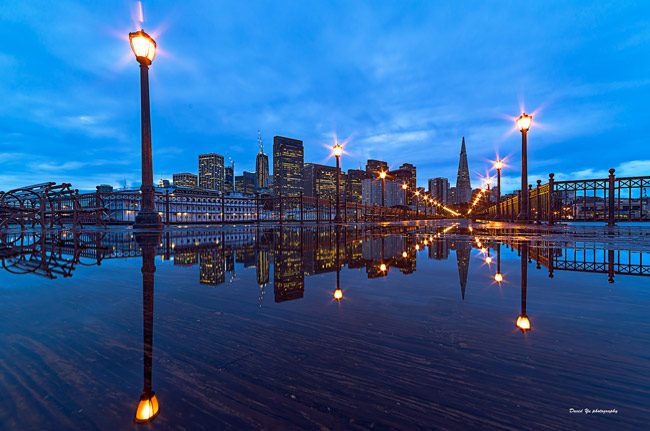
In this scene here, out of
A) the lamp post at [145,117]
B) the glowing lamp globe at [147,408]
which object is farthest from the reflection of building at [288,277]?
the lamp post at [145,117]

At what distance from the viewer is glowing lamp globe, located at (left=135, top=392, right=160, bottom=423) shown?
3.53 feet

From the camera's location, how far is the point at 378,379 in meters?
1.32

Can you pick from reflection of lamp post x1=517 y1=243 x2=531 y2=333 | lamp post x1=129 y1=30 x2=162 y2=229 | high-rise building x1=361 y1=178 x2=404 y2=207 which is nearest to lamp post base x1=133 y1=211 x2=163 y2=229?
lamp post x1=129 y1=30 x2=162 y2=229

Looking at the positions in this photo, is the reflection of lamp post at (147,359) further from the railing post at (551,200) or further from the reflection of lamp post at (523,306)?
the railing post at (551,200)

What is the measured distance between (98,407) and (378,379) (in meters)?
1.16

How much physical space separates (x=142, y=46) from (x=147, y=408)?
44.7ft

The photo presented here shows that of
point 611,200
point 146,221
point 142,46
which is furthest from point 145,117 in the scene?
point 611,200

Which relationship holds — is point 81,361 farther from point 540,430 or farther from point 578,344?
point 578,344

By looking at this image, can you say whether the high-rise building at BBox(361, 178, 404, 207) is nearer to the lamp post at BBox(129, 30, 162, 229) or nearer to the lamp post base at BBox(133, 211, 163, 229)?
the lamp post base at BBox(133, 211, 163, 229)

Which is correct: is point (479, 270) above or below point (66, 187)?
below

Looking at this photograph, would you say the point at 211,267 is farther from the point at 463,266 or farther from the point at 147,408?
the point at 463,266

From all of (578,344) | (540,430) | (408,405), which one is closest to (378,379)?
(408,405)

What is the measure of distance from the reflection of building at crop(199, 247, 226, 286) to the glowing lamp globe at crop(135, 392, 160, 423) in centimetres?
206

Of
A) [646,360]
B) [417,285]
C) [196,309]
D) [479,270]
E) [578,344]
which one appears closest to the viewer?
[646,360]
